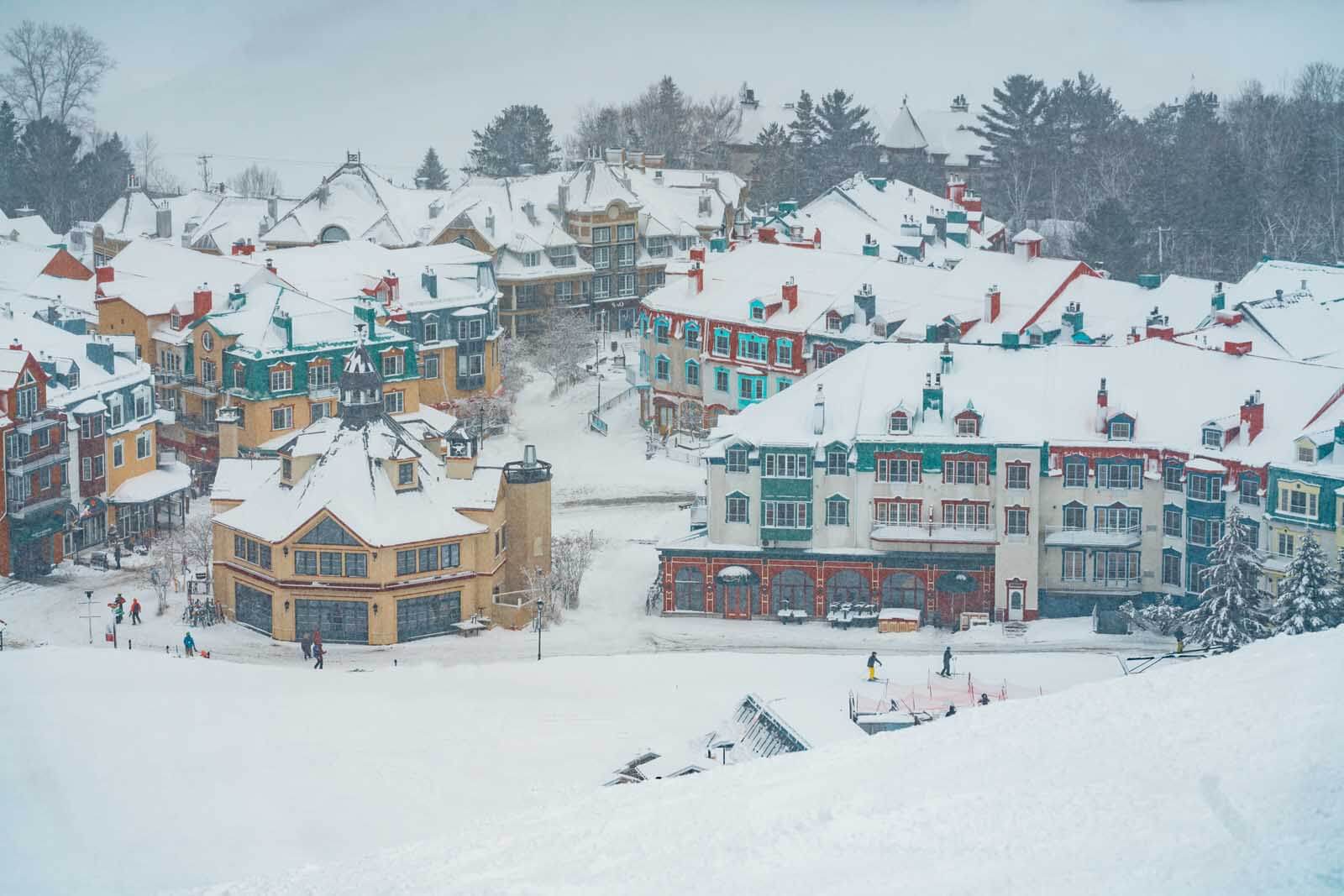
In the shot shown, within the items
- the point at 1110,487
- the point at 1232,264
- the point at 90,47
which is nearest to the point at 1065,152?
the point at 1232,264

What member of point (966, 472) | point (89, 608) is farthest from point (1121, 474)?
point (89, 608)

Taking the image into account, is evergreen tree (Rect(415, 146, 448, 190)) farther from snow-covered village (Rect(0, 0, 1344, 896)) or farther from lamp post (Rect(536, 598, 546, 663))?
lamp post (Rect(536, 598, 546, 663))

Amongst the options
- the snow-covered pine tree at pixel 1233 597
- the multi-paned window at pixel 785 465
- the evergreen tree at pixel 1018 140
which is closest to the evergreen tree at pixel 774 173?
the evergreen tree at pixel 1018 140

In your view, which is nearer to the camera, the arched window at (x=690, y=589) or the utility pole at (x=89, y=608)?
the utility pole at (x=89, y=608)

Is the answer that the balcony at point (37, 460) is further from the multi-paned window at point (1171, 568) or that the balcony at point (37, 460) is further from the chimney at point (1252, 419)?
the chimney at point (1252, 419)

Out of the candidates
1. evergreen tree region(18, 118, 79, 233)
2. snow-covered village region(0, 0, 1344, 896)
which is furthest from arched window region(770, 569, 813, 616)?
evergreen tree region(18, 118, 79, 233)

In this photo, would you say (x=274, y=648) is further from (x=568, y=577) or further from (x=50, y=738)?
(x=50, y=738)
